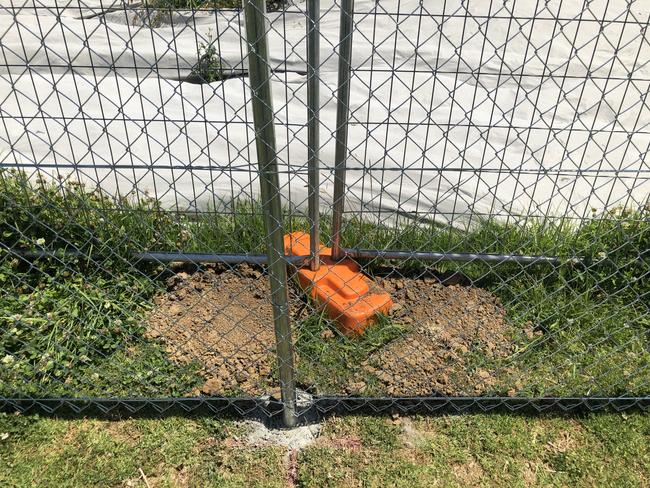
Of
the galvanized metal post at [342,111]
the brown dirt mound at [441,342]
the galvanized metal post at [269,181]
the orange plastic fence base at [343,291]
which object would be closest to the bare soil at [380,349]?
the brown dirt mound at [441,342]

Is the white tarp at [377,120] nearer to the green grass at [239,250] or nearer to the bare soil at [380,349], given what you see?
the green grass at [239,250]

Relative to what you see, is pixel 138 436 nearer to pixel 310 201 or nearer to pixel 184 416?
pixel 184 416

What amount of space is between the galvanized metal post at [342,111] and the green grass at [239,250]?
295mm

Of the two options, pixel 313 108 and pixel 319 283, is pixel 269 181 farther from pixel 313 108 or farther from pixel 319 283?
pixel 319 283

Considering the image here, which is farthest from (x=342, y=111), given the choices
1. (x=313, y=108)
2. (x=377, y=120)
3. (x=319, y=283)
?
(x=377, y=120)

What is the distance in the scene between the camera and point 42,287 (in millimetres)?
2896

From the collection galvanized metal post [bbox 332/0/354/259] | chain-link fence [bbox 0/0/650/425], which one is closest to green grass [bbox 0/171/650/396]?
chain-link fence [bbox 0/0/650/425]

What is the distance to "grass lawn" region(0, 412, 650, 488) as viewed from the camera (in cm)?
233

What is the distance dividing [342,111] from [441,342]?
1.09 metres

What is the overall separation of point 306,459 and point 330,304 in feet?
2.29

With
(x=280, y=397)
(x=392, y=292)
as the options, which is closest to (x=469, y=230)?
(x=392, y=292)

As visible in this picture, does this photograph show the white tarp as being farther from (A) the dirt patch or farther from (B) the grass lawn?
(B) the grass lawn

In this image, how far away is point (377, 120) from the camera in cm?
400

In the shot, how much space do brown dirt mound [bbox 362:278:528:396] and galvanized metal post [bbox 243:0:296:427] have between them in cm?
49
